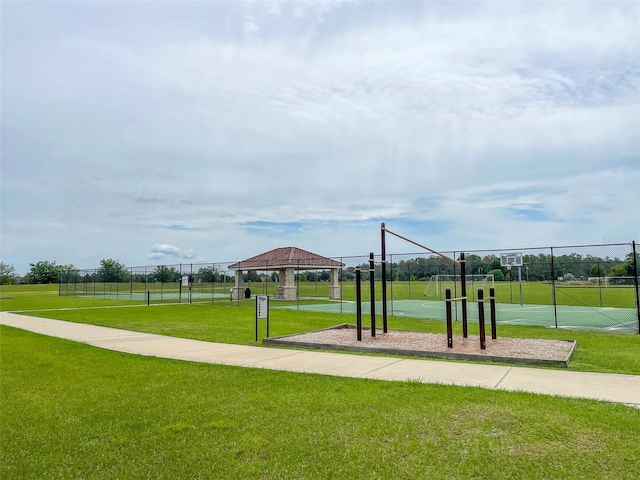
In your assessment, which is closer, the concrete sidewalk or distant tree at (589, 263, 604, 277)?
the concrete sidewalk

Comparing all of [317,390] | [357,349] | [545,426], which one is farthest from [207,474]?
[357,349]

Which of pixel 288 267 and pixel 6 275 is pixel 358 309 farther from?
pixel 6 275

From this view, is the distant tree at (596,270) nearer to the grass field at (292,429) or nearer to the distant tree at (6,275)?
the grass field at (292,429)

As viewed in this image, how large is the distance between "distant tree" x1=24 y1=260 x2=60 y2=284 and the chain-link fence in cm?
3448

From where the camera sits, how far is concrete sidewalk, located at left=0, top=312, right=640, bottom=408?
240 inches

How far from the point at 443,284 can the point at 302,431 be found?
37324 millimetres

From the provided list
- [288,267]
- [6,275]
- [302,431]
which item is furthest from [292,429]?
[6,275]

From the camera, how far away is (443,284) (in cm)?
4016

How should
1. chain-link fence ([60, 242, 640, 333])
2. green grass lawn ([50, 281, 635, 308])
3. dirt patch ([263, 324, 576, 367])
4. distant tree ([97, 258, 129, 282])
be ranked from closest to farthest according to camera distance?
dirt patch ([263, 324, 576, 367]) < chain-link fence ([60, 242, 640, 333]) < green grass lawn ([50, 281, 635, 308]) < distant tree ([97, 258, 129, 282])

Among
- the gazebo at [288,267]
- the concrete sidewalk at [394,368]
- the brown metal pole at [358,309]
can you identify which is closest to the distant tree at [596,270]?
the brown metal pole at [358,309]

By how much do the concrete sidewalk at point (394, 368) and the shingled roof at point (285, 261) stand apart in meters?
20.7

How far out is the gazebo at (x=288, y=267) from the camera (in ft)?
105

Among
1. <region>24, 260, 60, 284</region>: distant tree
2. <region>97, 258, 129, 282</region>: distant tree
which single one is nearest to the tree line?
<region>97, 258, 129, 282</region>: distant tree

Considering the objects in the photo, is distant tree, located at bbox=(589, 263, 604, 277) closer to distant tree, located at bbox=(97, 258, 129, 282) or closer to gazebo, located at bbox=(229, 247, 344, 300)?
gazebo, located at bbox=(229, 247, 344, 300)
